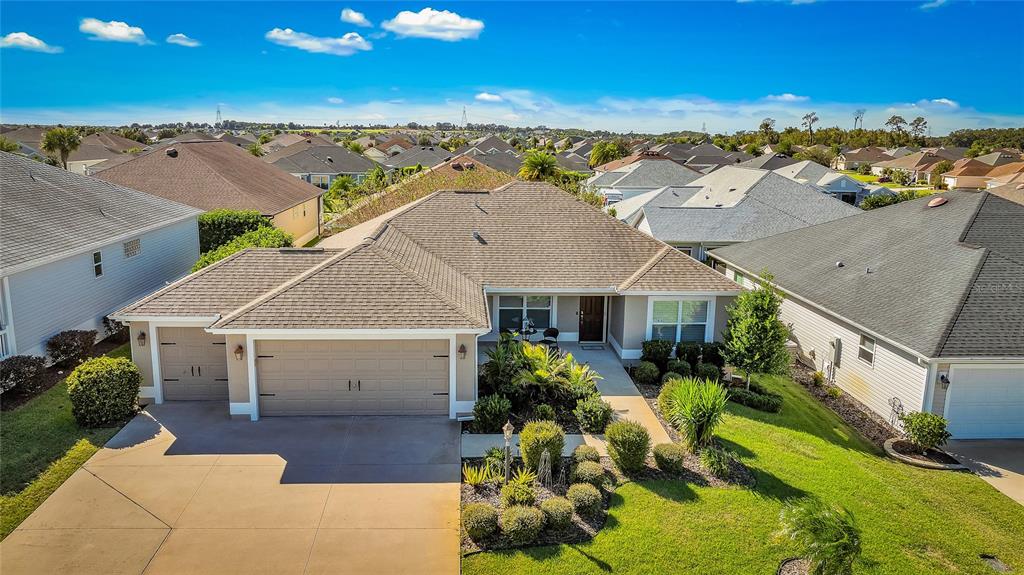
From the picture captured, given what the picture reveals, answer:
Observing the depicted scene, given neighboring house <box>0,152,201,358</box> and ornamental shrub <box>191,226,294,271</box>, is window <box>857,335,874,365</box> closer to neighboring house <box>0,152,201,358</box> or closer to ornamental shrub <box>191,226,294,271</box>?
ornamental shrub <box>191,226,294,271</box>

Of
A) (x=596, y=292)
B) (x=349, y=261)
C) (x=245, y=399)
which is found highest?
(x=349, y=261)

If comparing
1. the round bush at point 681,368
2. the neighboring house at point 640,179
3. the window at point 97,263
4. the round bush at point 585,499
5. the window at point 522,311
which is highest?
the neighboring house at point 640,179

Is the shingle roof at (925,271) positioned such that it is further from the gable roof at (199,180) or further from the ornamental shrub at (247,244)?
the gable roof at (199,180)

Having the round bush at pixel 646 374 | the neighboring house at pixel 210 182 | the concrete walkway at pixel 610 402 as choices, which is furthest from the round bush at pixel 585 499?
the neighboring house at pixel 210 182

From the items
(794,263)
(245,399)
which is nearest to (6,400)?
(245,399)

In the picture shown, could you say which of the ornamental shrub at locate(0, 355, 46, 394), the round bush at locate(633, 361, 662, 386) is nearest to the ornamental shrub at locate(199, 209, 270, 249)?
the ornamental shrub at locate(0, 355, 46, 394)

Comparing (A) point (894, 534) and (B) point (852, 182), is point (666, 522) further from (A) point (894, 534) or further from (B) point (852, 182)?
(B) point (852, 182)
